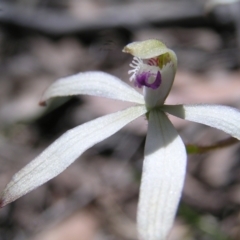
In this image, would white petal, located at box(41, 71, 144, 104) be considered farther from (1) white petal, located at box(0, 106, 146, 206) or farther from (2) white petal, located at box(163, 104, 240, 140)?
(2) white petal, located at box(163, 104, 240, 140)

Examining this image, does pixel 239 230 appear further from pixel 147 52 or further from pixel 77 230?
pixel 147 52

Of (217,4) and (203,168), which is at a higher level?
(217,4)

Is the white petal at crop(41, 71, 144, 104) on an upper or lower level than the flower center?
lower

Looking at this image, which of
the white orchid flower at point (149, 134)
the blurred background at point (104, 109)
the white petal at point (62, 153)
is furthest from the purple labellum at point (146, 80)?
the blurred background at point (104, 109)

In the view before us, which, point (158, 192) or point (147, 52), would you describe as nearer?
point (158, 192)

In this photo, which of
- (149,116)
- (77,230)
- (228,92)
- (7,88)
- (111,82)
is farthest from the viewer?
(7,88)

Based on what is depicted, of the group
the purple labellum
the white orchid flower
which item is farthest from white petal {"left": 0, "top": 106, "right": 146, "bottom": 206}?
the purple labellum

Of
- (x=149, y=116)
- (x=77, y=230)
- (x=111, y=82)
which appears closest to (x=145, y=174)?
(x=149, y=116)

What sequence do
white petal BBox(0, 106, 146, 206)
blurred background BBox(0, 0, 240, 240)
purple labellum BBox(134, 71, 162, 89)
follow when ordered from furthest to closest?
blurred background BBox(0, 0, 240, 240) → purple labellum BBox(134, 71, 162, 89) → white petal BBox(0, 106, 146, 206)
